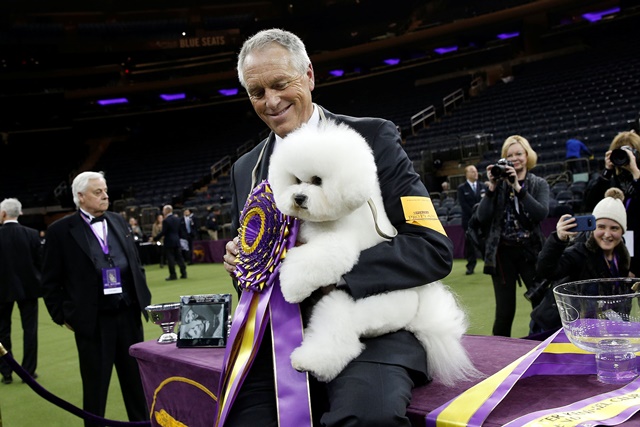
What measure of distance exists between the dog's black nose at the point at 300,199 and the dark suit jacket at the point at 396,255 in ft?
0.66

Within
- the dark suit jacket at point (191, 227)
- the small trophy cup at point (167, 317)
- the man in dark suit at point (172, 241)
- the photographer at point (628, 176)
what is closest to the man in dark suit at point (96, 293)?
the small trophy cup at point (167, 317)

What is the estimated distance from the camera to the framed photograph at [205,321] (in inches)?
92.4

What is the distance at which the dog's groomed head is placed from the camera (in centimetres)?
135

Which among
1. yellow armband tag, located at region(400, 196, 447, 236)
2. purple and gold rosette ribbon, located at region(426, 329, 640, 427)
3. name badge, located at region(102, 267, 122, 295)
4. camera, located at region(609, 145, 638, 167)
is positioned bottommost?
purple and gold rosette ribbon, located at region(426, 329, 640, 427)

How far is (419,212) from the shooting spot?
154 cm

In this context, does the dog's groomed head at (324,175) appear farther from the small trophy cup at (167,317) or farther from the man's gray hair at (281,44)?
the small trophy cup at (167,317)

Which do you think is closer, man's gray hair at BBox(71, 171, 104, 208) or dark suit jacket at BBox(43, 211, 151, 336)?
dark suit jacket at BBox(43, 211, 151, 336)

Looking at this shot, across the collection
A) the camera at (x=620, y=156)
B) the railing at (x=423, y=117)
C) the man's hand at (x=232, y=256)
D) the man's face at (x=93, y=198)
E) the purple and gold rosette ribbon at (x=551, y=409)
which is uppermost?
the railing at (x=423, y=117)

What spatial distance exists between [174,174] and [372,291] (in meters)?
21.2

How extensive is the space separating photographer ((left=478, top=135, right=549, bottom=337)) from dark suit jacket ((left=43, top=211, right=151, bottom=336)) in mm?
2173

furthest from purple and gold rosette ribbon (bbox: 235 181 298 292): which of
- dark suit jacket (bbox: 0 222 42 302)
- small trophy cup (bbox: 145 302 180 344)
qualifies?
dark suit jacket (bbox: 0 222 42 302)

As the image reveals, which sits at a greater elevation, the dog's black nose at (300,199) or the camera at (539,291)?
the dog's black nose at (300,199)

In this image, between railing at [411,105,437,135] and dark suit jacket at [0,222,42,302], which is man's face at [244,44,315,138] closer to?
dark suit jacket at [0,222,42,302]

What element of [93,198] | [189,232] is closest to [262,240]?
[93,198]
